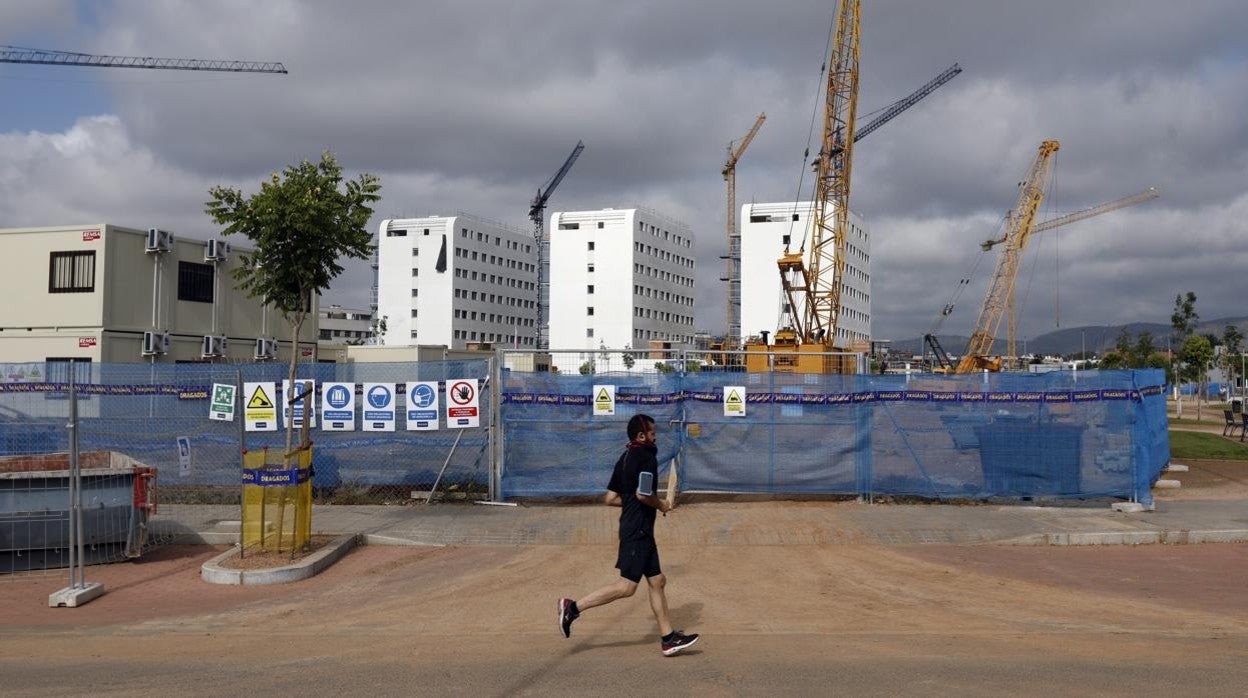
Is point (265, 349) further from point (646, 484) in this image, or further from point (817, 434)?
point (646, 484)

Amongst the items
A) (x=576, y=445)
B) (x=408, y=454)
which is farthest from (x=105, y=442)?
(x=576, y=445)

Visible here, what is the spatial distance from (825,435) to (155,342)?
1722cm

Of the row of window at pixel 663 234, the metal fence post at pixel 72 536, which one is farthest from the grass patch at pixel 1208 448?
the row of window at pixel 663 234

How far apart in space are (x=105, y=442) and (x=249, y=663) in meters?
9.07

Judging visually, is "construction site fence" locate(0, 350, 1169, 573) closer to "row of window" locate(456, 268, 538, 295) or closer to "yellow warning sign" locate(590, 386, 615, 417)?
"yellow warning sign" locate(590, 386, 615, 417)

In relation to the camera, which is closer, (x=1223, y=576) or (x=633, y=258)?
(x=1223, y=576)

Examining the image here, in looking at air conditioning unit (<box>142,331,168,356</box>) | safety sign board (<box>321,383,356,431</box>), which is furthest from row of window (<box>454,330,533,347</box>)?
safety sign board (<box>321,383,356,431</box>)

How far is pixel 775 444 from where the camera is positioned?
1538 centimetres

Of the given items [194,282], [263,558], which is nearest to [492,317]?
[194,282]

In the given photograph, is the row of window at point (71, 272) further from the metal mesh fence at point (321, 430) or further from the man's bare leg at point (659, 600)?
the man's bare leg at point (659, 600)

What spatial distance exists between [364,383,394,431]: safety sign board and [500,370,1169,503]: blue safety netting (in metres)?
1.79

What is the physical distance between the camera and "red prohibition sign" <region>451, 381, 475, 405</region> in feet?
49.6

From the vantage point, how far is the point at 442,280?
115 meters

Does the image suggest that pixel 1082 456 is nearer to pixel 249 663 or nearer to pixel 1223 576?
pixel 1223 576
